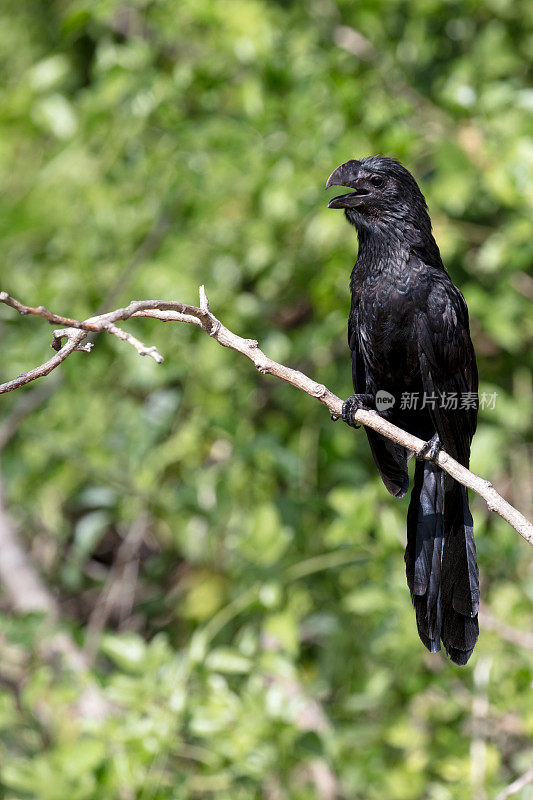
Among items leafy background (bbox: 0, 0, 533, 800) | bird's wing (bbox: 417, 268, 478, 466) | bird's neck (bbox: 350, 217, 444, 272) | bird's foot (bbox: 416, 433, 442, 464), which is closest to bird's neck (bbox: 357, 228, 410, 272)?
bird's neck (bbox: 350, 217, 444, 272)

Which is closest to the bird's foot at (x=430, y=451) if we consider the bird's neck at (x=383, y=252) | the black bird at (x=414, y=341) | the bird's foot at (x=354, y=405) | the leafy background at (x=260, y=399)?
the black bird at (x=414, y=341)

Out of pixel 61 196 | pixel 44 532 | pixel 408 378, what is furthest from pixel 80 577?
pixel 408 378

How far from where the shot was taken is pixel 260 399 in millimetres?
4434

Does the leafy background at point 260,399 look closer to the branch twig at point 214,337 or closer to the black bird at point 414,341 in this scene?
the black bird at point 414,341

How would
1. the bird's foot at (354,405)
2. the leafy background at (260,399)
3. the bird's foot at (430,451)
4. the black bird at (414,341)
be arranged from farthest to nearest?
the leafy background at (260,399)
the bird's foot at (354,405)
the black bird at (414,341)
the bird's foot at (430,451)

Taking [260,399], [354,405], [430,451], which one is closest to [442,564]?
[430,451]

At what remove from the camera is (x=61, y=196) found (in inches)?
165

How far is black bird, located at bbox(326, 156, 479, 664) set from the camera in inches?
95.3

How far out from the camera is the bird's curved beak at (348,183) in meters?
2.49

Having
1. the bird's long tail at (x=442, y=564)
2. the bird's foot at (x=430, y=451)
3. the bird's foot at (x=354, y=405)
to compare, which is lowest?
the bird's long tail at (x=442, y=564)

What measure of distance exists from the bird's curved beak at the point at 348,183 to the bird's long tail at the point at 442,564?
786 millimetres

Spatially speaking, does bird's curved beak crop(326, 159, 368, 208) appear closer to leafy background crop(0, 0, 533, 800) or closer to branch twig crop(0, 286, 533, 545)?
branch twig crop(0, 286, 533, 545)

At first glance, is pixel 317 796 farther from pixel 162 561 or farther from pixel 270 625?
pixel 162 561

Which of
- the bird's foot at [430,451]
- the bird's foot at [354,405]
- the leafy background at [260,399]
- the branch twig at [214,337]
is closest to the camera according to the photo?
the branch twig at [214,337]
